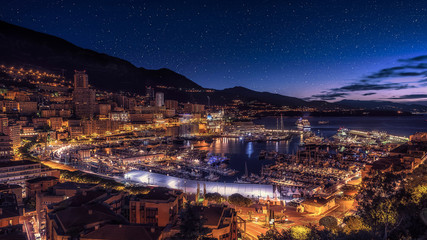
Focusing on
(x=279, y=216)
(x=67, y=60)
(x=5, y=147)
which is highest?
(x=67, y=60)

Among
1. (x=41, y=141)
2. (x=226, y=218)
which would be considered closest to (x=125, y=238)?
(x=226, y=218)

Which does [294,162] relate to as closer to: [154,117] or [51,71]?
[154,117]

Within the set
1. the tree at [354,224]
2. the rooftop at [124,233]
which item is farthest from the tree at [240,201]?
the rooftop at [124,233]

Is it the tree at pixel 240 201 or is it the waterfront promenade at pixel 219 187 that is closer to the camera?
the tree at pixel 240 201

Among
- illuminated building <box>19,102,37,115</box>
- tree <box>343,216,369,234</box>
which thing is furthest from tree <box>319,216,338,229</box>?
illuminated building <box>19,102,37,115</box>

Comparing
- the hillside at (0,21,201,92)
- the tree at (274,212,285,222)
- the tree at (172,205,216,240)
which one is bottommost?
the tree at (274,212,285,222)

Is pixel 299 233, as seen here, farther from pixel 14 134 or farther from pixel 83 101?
pixel 83 101

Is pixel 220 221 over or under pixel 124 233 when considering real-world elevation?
under

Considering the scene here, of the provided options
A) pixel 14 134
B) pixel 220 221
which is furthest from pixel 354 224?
pixel 14 134

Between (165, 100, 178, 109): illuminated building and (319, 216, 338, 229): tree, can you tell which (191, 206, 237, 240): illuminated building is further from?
(165, 100, 178, 109): illuminated building

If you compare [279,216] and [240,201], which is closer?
[279,216]

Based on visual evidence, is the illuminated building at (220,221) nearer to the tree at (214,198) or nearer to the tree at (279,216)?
the tree at (279,216)
